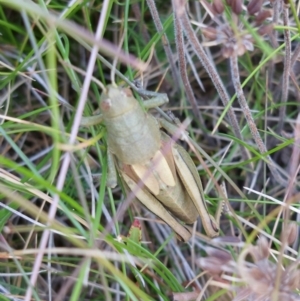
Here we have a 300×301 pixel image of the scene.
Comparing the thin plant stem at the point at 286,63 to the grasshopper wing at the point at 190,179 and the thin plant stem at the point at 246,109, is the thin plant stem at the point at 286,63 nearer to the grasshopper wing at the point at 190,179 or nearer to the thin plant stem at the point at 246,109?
the thin plant stem at the point at 246,109

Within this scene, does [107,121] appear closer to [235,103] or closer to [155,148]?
[155,148]

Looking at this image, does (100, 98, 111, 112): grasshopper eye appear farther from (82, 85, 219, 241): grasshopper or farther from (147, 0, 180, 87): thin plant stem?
(147, 0, 180, 87): thin plant stem

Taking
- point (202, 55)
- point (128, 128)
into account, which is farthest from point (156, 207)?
point (202, 55)

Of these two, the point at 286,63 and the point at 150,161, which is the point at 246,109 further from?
Answer: the point at 150,161

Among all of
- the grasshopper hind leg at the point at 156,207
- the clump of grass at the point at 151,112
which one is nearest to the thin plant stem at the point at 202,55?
the clump of grass at the point at 151,112

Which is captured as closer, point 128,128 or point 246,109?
point 128,128

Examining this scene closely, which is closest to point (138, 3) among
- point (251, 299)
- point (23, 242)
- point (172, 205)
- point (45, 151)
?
point (45, 151)

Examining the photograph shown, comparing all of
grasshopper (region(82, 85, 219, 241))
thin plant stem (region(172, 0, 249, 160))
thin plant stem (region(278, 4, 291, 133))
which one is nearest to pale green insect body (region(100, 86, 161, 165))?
grasshopper (region(82, 85, 219, 241))

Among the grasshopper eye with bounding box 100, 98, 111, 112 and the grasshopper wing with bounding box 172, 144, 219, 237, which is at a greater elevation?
the grasshopper eye with bounding box 100, 98, 111, 112
